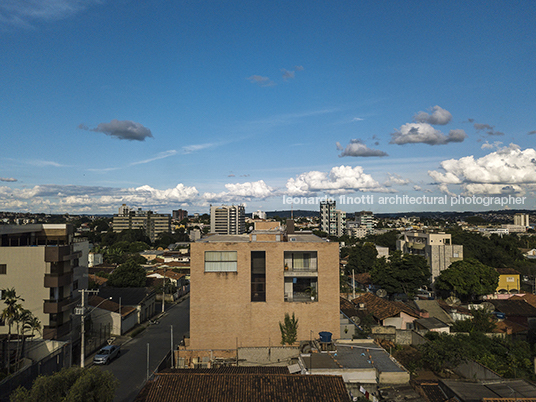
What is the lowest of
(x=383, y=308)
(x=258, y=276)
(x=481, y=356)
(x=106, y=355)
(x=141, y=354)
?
(x=141, y=354)

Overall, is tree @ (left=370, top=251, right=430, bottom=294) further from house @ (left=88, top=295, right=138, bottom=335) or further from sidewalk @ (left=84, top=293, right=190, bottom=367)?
house @ (left=88, top=295, right=138, bottom=335)

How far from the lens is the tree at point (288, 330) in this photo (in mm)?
31547

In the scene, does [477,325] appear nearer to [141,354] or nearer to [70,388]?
[141,354]

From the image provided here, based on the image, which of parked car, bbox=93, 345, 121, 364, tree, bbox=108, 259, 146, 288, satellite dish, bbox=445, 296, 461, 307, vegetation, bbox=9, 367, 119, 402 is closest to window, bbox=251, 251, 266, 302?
vegetation, bbox=9, 367, 119, 402

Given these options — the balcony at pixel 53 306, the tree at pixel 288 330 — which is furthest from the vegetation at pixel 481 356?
the balcony at pixel 53 306

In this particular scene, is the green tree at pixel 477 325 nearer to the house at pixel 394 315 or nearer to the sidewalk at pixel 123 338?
the house at pixel 394 315

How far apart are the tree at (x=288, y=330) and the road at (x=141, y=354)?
500 inches

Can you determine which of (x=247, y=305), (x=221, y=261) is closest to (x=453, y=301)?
(x=247, y=305)

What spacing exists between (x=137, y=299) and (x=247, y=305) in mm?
30446

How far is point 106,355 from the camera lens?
36344mm

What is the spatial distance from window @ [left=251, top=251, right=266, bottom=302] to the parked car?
16766 millimetres

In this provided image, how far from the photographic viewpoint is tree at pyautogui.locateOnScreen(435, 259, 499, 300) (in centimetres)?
6066

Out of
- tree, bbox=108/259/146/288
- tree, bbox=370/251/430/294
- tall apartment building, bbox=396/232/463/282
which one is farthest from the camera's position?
tall apartment building, bbox=396/232/463/282

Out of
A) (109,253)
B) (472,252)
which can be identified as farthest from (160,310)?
(472,252)
